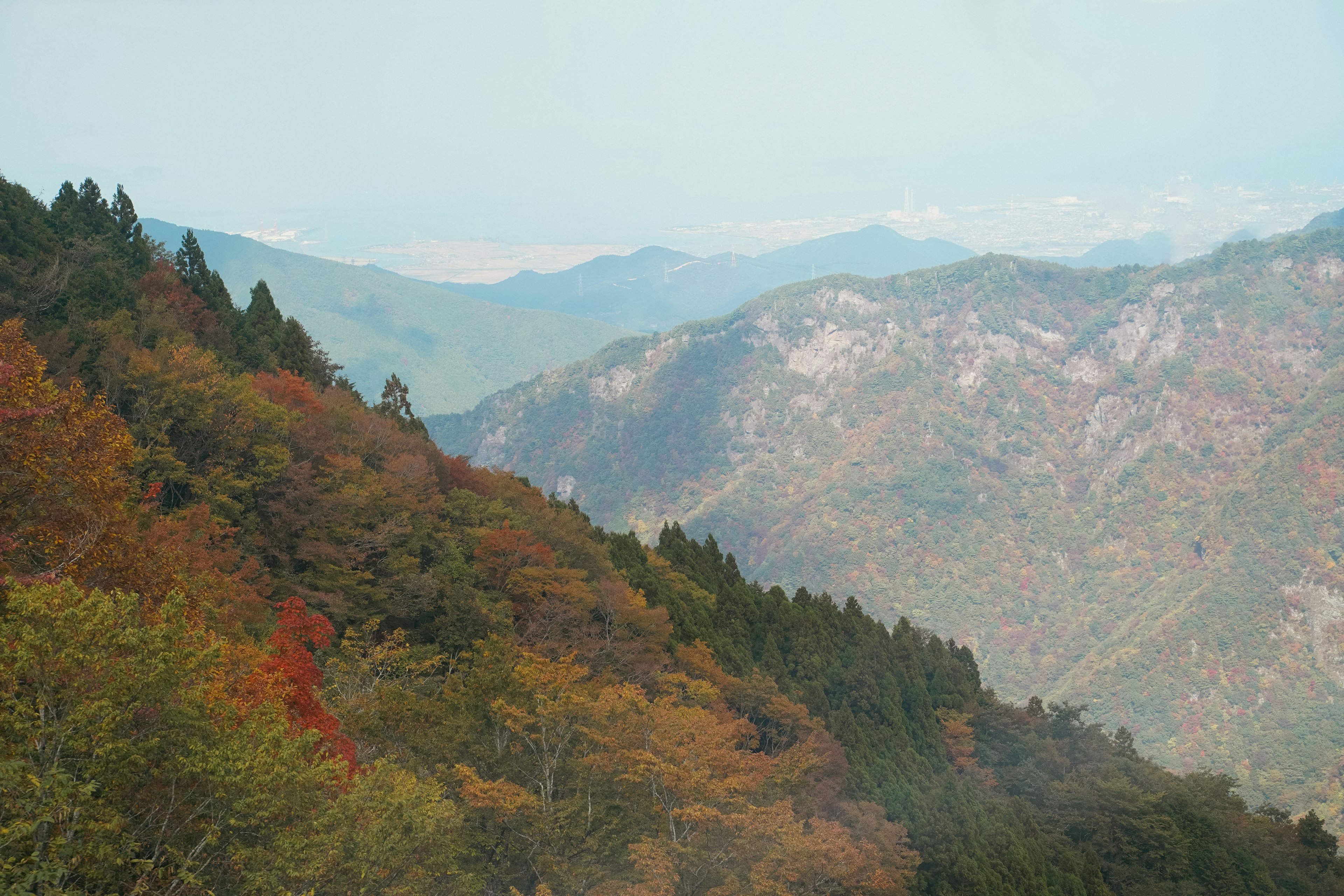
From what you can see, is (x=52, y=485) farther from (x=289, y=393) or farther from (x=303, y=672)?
(x=289, y=393)

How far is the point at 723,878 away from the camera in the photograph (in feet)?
95.1

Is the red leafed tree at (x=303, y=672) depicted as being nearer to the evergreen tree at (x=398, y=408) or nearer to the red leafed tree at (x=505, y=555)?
the red leafed tree at (x=505, y=555)

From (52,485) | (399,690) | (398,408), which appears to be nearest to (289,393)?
(398,408)

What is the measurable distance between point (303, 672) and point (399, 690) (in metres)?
3.96

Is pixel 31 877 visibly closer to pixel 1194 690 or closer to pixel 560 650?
pixel 560 650

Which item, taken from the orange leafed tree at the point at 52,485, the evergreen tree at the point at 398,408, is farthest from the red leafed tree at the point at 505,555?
the orange leafed tree at the point at 52,485

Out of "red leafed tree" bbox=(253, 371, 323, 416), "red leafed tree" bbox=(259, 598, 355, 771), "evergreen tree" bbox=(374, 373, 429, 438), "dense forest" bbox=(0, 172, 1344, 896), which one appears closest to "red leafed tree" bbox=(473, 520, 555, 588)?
"dense forest" bbox=(0, 172, 1344, 896)

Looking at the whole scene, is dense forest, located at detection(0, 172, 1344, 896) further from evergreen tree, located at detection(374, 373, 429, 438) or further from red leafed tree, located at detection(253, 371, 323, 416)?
evergreen tree, located at detection(374, 373, 429, 438)

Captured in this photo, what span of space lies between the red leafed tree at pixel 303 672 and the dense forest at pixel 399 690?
0.68 feet

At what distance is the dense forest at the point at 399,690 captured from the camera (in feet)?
48.8

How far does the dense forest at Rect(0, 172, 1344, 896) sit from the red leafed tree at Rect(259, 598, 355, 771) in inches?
8.2

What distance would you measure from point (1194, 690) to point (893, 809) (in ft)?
520

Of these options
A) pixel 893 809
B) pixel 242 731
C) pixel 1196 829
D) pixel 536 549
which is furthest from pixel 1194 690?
pixel 242 731

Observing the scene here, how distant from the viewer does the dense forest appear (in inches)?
586
